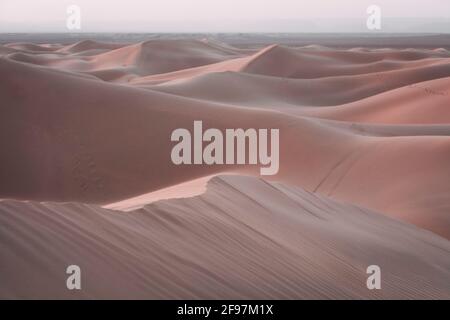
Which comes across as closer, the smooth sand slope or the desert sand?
the smooth sand slope

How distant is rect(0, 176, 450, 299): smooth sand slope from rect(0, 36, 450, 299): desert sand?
0.01m

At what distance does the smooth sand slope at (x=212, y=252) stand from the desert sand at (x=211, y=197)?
1 centimetres

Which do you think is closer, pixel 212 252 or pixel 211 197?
pixel 212 252

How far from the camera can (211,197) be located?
18.9ft

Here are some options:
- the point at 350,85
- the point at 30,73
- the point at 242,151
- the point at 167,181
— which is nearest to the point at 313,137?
the point at 242,151

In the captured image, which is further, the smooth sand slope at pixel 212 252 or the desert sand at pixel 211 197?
the desert sand at pixel 211 197

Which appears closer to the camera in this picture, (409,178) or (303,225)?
(303,225)

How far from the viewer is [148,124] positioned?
1170 centimetres

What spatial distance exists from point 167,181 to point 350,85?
1727cm

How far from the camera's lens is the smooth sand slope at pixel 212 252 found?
3473mm

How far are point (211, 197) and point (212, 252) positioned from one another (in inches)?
58.1

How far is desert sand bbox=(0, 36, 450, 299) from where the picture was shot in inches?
146

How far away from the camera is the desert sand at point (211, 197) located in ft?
12.2

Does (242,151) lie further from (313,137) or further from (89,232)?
(89,232)
